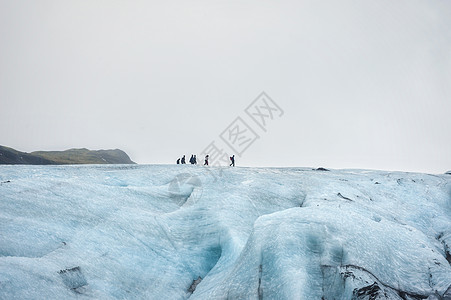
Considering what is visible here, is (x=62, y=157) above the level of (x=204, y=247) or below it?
above

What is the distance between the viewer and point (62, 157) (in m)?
95.8

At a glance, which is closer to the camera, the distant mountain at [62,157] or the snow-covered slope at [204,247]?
the snow-covered slope at [204,247]

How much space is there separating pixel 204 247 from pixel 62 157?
93.5 meters

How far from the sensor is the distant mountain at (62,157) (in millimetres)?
66438

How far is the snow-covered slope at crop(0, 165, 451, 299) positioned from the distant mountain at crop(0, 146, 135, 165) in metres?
59.0

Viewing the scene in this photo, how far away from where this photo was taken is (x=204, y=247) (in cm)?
1297

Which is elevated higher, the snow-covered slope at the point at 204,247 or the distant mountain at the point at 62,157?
the distant mountain at the point at 62,157

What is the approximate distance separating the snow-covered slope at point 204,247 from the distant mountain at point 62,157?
58994mm

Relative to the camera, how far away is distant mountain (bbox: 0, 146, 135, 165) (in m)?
66.4

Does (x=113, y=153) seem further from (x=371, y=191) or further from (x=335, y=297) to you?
(x=335, y=297)

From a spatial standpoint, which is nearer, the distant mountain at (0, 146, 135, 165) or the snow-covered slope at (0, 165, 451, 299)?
the snow-covered slope at (0, 165, 451, 299)

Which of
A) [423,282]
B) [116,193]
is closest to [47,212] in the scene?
[116,193]

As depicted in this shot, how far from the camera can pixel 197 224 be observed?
1428 cm

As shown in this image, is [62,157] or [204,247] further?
[62,157]
